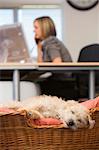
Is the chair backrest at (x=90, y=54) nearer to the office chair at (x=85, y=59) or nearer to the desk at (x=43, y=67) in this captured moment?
the office chair at (x=85, y=59)

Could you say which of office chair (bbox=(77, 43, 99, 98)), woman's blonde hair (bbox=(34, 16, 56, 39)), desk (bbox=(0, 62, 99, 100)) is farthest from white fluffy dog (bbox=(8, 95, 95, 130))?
office chair (bbox=(77, 43, 99, 98))

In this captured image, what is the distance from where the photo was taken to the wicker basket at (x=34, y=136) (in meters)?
1.20

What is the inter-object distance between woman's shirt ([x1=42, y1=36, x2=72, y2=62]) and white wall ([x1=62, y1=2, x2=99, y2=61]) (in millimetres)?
1888

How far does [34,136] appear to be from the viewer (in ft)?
3.96

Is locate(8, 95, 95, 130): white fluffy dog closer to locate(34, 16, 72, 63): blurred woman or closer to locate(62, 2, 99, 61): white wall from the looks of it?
locate(34, 16, 72, 63): blurred woman

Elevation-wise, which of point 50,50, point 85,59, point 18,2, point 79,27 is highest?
point 18,2

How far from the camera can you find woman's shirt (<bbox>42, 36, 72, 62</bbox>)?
3.25 m

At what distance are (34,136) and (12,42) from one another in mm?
2090

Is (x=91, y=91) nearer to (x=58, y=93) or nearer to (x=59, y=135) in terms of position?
(x=58, y=93)

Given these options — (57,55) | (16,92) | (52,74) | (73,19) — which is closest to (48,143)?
(16,92)

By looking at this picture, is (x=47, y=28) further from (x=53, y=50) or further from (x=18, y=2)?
(x=18, y=2)

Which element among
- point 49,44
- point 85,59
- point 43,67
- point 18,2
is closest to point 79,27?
point 18,2

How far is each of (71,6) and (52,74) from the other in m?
1.83

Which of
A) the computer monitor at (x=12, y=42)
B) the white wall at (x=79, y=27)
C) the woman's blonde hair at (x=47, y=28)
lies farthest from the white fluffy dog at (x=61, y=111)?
the white wall at (x=79, y=27)
